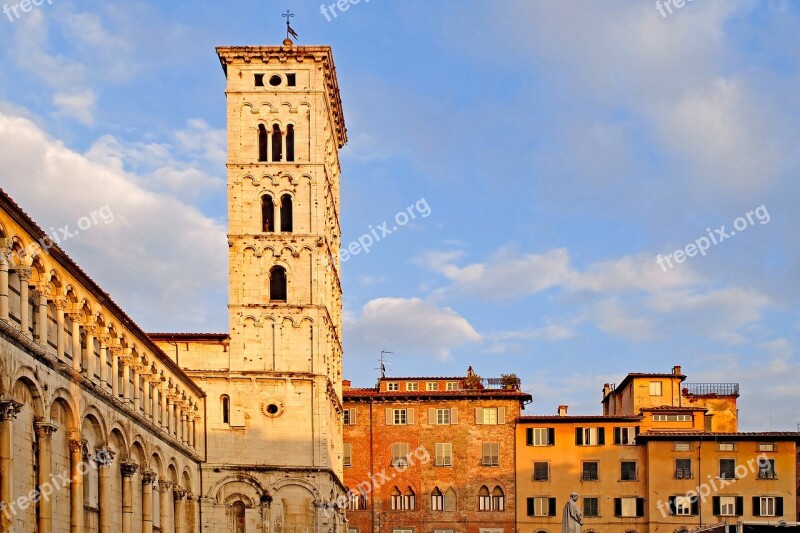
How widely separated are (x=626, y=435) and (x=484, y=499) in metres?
9.90

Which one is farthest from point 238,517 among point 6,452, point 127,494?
point 6,452

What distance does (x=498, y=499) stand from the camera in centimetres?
7725

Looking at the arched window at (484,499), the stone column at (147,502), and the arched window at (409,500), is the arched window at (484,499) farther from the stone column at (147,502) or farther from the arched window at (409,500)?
the stone column at (147,502)

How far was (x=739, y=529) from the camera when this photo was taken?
3556 cm

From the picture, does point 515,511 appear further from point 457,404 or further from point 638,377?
point 638,377

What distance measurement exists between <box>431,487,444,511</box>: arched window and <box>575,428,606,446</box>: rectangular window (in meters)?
9.28

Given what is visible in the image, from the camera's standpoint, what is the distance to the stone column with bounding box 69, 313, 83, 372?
38.0 meters

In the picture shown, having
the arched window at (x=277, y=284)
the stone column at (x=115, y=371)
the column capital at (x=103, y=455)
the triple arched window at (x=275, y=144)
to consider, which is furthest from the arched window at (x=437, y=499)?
the column capital at (x=103, y=455)

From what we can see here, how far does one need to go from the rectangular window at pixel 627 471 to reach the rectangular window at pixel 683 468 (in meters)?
2.70

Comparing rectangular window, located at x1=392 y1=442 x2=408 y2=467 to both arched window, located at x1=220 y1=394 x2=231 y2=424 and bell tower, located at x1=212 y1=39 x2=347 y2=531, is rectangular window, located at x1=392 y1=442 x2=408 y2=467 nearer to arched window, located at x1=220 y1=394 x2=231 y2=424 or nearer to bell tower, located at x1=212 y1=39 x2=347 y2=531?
bell tower, located at x1=212 y1=39 x2=347 y2=531

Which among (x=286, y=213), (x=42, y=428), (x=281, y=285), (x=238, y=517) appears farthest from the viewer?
(x=286, y=213)

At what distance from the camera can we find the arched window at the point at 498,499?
77000 millimetres

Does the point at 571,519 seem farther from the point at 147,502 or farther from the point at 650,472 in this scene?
the point at 650,472

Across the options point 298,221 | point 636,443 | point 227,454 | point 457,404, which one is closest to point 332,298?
point 298,221
